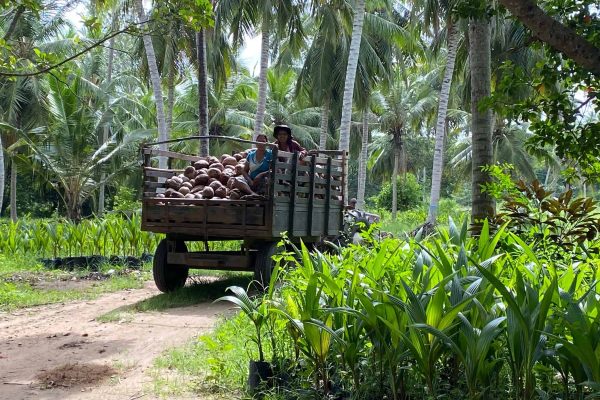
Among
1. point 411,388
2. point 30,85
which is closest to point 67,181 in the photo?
point 30,85

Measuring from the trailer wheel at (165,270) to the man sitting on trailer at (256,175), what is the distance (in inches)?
55.6

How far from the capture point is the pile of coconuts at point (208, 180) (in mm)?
8750

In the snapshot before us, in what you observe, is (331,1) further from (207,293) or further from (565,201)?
(565,201)

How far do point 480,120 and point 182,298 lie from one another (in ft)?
14.6

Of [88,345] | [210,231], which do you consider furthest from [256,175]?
[88,345]

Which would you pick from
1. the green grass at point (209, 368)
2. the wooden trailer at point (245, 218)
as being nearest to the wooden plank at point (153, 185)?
the wooden trailer at point (245, 218)

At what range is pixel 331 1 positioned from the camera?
19.7m

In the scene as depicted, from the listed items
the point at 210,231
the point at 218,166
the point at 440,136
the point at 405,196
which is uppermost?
the point at 440,136

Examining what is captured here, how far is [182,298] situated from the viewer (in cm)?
902

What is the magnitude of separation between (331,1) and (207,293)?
12578 mm

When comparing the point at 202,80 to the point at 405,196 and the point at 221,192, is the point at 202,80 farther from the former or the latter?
the point at 405,196

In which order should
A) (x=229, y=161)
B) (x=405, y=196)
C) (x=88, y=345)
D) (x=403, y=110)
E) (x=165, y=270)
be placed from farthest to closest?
(x=405, y=196) < (x=403, y=110) < (x=229, y=161) < (x=165, y=270) < (x=88, y=345)

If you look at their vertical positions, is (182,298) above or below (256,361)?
below

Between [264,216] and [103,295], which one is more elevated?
[264,216]
